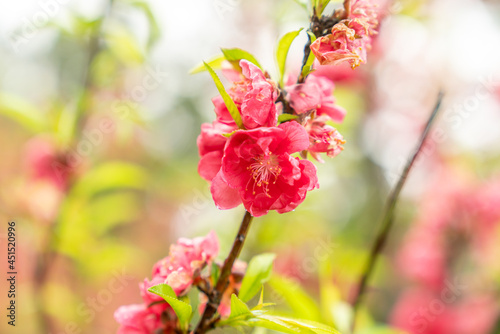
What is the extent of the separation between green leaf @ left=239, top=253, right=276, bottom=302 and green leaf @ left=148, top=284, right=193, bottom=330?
0.35 feet

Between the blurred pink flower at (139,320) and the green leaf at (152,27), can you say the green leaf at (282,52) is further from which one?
the green leaf at (152,27)

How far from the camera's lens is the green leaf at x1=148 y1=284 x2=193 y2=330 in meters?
0.64

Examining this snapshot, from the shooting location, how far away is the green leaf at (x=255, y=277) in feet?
2.53

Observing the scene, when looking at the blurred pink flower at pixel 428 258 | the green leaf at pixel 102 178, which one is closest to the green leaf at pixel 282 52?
the green leaf at pixel 102 178

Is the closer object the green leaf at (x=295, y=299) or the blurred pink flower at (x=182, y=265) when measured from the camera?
the blurred pink flower at (x=182, y=265)

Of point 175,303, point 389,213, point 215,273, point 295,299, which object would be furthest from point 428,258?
point 175,303

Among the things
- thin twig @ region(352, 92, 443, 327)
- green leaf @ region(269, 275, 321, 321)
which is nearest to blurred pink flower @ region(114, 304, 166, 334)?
green leaf @ region(269, 275, 321, 321)

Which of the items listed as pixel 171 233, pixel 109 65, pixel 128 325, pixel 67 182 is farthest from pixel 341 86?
pixel 171 233

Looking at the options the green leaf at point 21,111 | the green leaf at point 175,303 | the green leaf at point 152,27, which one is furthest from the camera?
the green leaf at point 21,111

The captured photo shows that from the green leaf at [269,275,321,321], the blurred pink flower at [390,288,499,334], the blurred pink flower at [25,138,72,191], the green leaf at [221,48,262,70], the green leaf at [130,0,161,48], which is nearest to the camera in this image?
the green leaf at [221,48,262,70]

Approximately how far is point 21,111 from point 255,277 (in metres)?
1.23

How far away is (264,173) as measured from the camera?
2.33 feet

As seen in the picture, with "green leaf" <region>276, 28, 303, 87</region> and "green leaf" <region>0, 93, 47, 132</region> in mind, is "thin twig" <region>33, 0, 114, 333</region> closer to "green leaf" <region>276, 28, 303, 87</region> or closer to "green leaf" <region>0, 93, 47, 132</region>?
"green leaf" <region>0, 93, 47, 132</region>

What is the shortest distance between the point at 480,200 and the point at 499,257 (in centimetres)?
29
